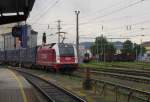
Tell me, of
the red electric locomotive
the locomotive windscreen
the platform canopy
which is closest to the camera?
the platform canopy

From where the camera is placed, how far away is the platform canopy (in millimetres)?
15242

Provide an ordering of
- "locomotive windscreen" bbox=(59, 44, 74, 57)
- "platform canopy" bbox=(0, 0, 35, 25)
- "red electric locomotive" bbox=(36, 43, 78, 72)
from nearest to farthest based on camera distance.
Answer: "platform canopy" bbox=(0, 0, 35, 25), "red electric locomotive" bbox=(36, 43, 78, 72), "locomotive windscreen" bbox=(59, 44, 74, 57)

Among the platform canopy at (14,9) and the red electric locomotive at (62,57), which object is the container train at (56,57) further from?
the platform canopy at (14,9)

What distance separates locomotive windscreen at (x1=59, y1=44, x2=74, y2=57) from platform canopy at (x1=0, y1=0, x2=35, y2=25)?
24.6 meters

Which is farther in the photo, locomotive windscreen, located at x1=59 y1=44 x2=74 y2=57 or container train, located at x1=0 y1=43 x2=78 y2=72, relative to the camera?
locomotive windscreen, located at x1=59 y1=44 x2=74 y2=57

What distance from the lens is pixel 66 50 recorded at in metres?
44.4

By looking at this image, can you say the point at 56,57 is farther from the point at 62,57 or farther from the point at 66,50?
the point at 66,50

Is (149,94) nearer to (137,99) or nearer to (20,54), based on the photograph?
(137,99)

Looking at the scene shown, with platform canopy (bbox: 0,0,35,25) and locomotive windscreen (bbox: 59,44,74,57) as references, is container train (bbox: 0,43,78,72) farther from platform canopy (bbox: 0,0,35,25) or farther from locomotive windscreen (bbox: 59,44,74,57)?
platform canopy (bbox: 0,0,35,25)

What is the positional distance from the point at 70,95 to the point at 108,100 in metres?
2.85

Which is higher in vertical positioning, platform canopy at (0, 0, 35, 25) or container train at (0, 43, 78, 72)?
platform canopy at (0, 0, 35, 25)

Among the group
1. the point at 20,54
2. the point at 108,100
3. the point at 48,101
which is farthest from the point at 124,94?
the point at 20,54

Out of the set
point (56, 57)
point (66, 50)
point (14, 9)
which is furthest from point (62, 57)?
point (14, 9)

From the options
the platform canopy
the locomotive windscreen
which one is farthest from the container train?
the platform canopy
